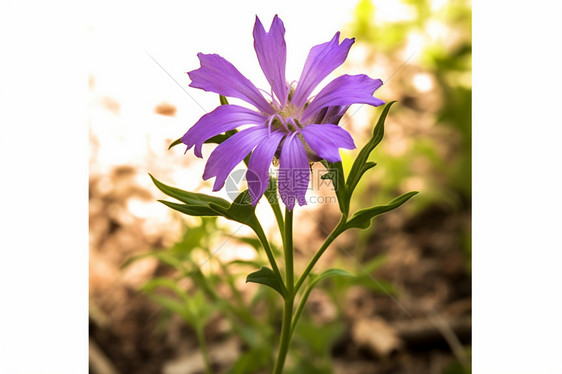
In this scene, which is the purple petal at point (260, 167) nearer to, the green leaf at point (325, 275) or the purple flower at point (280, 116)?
the purple flower at point (280, 116)

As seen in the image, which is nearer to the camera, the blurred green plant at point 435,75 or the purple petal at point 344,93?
the purple petal at point 344,93

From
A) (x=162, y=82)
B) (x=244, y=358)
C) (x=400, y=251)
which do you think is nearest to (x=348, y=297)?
(x=400, y=251)

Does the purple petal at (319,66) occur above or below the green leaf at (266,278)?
above

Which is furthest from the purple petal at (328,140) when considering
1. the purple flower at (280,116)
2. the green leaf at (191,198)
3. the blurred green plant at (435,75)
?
the blurred green plant at (435,75)

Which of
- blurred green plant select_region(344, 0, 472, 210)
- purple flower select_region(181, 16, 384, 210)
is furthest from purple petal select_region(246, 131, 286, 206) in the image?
blurred green plant select_region(344, 0, 472, 210)

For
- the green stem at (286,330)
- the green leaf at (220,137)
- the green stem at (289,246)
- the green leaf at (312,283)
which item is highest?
the green leaf at (220,137)

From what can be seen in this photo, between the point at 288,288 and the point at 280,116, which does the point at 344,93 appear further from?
the point at 288,288
